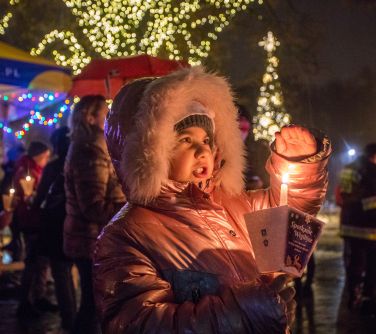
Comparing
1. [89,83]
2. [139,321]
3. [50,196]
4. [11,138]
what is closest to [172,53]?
[89,83]

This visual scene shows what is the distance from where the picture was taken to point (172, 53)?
13555 mm

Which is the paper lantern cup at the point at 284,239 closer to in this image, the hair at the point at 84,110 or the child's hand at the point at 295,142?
the child's hand at the point at 295,142

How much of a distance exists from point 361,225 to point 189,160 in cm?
681

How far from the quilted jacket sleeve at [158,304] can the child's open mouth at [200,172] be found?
39 cm

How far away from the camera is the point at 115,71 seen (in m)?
8.84

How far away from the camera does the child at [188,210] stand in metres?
2.37

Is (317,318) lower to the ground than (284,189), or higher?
lower

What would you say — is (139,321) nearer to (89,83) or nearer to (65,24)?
(89,83)

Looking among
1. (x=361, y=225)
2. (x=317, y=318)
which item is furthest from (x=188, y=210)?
(x=361, y=225)

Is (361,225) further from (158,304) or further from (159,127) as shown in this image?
(158,304)

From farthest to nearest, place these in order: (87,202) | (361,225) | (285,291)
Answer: (361,225) < (87,202) < (285,291)

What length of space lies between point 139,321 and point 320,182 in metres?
1.06

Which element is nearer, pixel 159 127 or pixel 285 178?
pixel 159 127

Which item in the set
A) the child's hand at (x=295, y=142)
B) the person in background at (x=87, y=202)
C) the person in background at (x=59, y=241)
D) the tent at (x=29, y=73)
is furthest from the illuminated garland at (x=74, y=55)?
the child's hand at (x=295, y=142)
